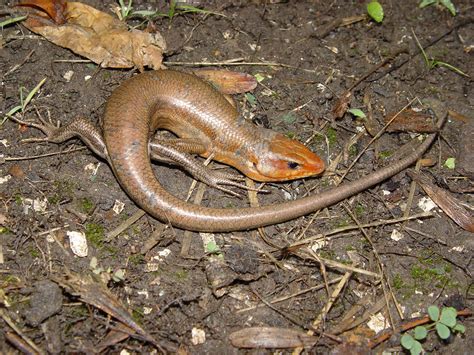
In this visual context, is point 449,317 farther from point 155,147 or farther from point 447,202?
point 155,147

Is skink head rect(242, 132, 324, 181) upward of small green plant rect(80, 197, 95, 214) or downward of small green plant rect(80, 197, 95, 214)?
upward

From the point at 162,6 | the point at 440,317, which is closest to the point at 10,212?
the point at 162,6

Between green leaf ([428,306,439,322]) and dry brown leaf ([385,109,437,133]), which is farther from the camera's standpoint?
dry brown leaf ([385,109,437,133])

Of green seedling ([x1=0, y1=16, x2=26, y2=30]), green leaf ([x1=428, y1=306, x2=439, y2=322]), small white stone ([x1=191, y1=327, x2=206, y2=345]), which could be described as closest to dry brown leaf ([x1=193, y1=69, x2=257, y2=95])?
green seedling ([x1=0, y1=16, x2=26, y2=30])

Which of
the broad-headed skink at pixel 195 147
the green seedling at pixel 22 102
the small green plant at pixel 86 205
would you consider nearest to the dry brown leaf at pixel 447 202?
the broad-headed skink at pixel 195 147

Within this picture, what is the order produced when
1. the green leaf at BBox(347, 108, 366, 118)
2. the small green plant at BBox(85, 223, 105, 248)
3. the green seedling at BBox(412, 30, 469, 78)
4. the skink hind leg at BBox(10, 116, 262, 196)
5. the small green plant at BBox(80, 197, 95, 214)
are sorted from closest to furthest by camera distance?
the small green plant at BBox(85, 223, 105, 248) < the small green plant at BBox(80, 197, 95, 214) < the skink hind leg at BBox(10, 116, 262, 196) < the green leaf at BBox(347, 108, 366, 118) < the green seedling at BBox(412, 30, 469, 78)

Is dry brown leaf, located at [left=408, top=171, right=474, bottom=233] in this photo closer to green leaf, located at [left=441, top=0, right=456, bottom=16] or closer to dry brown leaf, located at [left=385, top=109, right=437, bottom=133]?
dry brown leaf, located at [left=385, top=109, right=437, bottom=133]

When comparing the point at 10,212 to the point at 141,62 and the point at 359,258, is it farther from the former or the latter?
the point at 359,258

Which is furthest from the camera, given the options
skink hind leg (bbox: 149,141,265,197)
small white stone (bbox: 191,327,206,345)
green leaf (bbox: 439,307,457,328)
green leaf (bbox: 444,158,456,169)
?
green leaf (bbox: 444,158,456,169)
